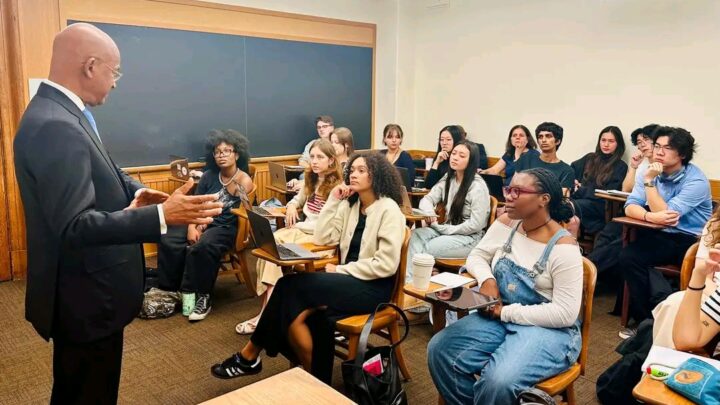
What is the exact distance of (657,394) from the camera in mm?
1335

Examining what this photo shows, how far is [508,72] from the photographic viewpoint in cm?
574

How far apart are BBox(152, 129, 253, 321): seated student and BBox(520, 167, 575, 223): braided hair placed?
1.89 meters

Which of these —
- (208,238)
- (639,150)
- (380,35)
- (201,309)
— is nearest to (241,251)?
(208,238)

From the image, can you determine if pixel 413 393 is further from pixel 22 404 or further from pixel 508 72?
pixel 508 72

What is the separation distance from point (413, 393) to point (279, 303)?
789mm

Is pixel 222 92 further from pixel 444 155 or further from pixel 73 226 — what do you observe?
pixel 73 226

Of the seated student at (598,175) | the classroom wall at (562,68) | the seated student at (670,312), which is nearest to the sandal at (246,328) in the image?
the seated student at (670,312)

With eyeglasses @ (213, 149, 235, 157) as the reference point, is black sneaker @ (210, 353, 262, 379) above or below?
below

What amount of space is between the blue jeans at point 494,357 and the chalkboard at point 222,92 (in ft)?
11.5

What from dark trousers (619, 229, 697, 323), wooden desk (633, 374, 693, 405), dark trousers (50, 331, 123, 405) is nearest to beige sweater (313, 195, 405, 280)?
dark trousers (50, 331, 123, 405)

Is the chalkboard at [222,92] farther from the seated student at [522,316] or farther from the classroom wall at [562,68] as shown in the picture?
the seated student at [522,316]

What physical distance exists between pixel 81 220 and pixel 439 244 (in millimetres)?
2416

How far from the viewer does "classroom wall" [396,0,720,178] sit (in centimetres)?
452

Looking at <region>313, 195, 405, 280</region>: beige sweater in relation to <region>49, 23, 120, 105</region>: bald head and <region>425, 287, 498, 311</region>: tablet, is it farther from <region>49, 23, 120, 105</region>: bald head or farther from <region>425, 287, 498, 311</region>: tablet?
<region>49, 23, 120, 105</region>: bald head
